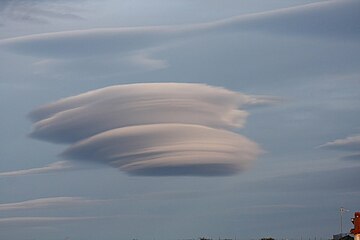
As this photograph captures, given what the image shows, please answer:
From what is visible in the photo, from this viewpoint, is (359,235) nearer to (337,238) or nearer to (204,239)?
(337,238)

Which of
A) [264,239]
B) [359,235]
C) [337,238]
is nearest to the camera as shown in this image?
[359,235]

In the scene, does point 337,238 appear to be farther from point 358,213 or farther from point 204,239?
point 204,239

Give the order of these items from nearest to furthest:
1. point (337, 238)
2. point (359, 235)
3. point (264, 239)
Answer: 1. point (359, 235)
2. point (337, 238)
3. point (264, 239)

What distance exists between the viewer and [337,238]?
13162 centimetres

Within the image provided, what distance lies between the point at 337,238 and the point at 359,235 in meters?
25.3

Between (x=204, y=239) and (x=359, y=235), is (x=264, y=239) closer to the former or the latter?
(x=204, y=239)

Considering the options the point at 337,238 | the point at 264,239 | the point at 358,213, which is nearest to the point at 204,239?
the point at 264,239

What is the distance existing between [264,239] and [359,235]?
177 feet

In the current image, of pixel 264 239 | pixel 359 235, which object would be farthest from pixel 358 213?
pixel 264 239

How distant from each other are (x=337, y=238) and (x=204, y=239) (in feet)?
126

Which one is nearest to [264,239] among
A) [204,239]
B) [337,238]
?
[204,239]

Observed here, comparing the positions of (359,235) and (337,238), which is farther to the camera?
(337,238)

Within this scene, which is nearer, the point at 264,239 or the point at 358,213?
the point at 358,213

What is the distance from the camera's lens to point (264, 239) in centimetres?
15975
